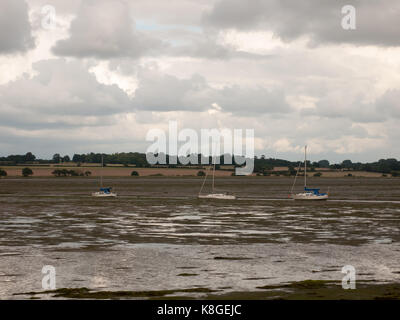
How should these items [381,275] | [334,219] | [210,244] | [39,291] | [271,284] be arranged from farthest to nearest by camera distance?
[334,219]
[210,244]
[381,275]
[271,284]
[39,291]

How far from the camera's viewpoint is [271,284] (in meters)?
25.8

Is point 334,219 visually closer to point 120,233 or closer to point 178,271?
point 120,233

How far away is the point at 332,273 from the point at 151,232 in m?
22.7
